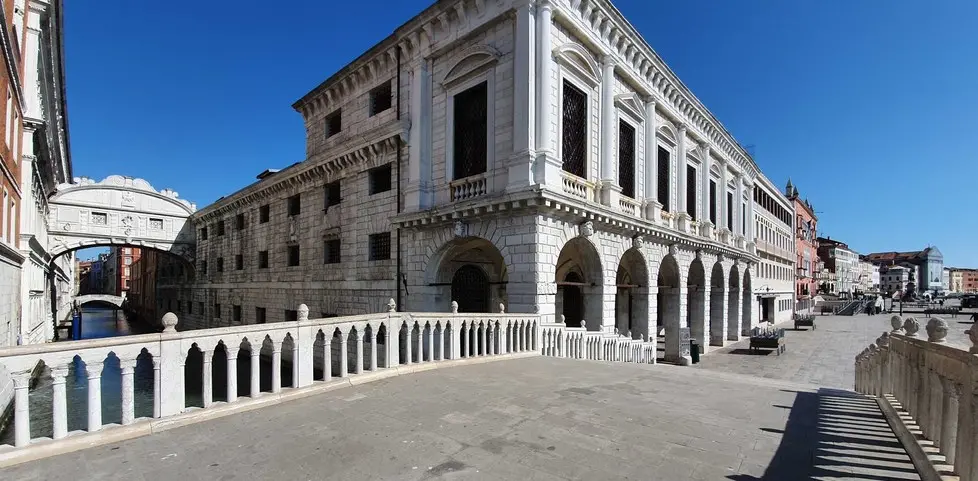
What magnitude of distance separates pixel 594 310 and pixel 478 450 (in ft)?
37.2

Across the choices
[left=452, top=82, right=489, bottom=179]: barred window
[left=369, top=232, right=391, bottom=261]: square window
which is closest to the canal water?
[left=369, top=232, right=391, bottom=261]: square window

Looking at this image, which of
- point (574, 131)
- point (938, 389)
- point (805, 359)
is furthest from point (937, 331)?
point (805, 359)

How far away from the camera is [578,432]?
15.6 feet

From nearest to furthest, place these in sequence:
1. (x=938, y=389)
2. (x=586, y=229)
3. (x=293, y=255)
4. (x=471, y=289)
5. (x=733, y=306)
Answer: (x=938, y=389) → (x=586, y=229) → (x=471, y=289) → (x=293, y=255) → (x=733, y=306)

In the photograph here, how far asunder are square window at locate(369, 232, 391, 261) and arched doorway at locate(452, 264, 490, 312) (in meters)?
2.83

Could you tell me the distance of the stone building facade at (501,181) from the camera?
1252 centimetres

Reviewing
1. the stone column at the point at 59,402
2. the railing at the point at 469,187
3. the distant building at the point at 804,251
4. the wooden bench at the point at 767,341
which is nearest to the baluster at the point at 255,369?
the stone column at the point at 59,402

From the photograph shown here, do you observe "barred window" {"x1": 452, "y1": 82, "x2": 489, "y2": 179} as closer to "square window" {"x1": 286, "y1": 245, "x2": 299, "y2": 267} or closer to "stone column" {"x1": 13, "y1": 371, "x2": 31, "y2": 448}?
"stone column" {"x1": 13, "y1": 371, "x2": 31, "y2": 448}

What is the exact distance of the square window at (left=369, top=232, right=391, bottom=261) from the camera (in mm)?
16719

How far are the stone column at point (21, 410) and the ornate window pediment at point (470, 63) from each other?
12.3 meters

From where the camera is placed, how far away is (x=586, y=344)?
1238cm

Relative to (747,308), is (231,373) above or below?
above

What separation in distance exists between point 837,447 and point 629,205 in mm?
12884

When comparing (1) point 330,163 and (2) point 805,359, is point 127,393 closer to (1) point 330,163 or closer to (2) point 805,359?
(1) point 330,163
